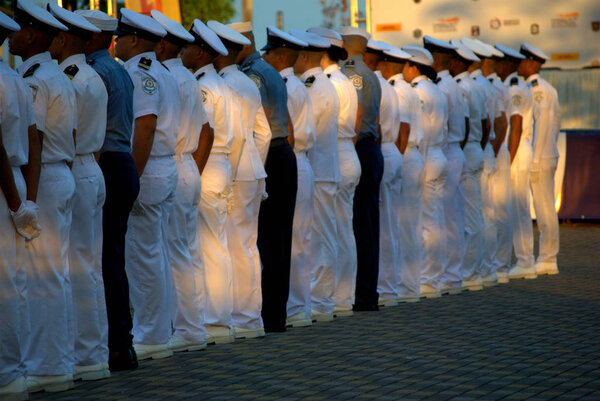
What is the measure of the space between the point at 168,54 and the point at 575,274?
7287mm

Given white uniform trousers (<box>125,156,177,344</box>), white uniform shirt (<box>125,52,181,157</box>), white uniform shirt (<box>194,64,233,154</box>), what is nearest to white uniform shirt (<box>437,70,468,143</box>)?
white uniform shirt (<box>194,64,233,154</box>)

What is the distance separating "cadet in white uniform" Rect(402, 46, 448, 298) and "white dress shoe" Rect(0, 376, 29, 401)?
21.4ft

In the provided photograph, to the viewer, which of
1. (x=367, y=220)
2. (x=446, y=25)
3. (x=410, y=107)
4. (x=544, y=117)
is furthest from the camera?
(x=446, y=25)

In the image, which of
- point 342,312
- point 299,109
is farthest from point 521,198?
point 299,109

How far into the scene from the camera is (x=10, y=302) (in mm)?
6859

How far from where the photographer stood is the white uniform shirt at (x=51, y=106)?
7266 mm

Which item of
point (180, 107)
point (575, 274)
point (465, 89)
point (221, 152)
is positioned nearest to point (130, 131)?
point (180, 107)

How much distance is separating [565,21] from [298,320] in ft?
39.5

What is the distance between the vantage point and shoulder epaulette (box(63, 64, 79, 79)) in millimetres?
7687

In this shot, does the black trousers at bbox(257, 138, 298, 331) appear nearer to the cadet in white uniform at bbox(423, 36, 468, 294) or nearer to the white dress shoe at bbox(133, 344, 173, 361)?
the white dress shoe at bbox(133, 344, 173, 361)

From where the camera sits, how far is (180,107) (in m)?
8.70

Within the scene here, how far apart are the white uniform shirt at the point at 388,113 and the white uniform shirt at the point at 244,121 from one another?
2.42m

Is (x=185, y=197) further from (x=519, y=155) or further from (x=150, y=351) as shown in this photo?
(x=519, y=155)

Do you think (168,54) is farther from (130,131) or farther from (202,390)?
(202,390)
